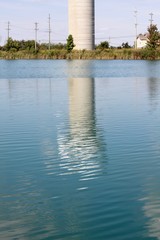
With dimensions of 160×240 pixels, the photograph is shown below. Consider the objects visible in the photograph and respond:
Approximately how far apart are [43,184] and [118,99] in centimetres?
1399

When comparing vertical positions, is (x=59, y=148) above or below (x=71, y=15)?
below

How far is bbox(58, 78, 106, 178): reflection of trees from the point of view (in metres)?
9.25

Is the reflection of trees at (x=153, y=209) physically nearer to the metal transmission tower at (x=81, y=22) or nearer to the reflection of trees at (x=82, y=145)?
the reflection of trees at (x=82, y=145)

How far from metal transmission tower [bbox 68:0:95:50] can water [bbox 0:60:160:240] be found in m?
83.1

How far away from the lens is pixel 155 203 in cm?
716

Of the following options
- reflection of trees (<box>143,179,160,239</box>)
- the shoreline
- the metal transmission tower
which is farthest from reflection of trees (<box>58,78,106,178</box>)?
the metal transmission tower

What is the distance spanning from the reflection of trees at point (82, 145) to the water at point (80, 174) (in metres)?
0.02

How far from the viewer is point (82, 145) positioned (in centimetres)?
1130

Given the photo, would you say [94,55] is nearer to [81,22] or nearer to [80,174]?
[81,22]

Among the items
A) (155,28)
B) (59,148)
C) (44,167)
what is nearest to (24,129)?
(59,148)

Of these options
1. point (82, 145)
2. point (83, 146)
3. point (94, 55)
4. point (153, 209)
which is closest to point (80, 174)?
point (153, 209)

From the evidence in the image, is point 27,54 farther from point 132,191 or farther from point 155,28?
point 132,191

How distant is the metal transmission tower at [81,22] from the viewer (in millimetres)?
99250

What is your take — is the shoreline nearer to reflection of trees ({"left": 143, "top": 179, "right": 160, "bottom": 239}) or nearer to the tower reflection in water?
the tower reflection in water
